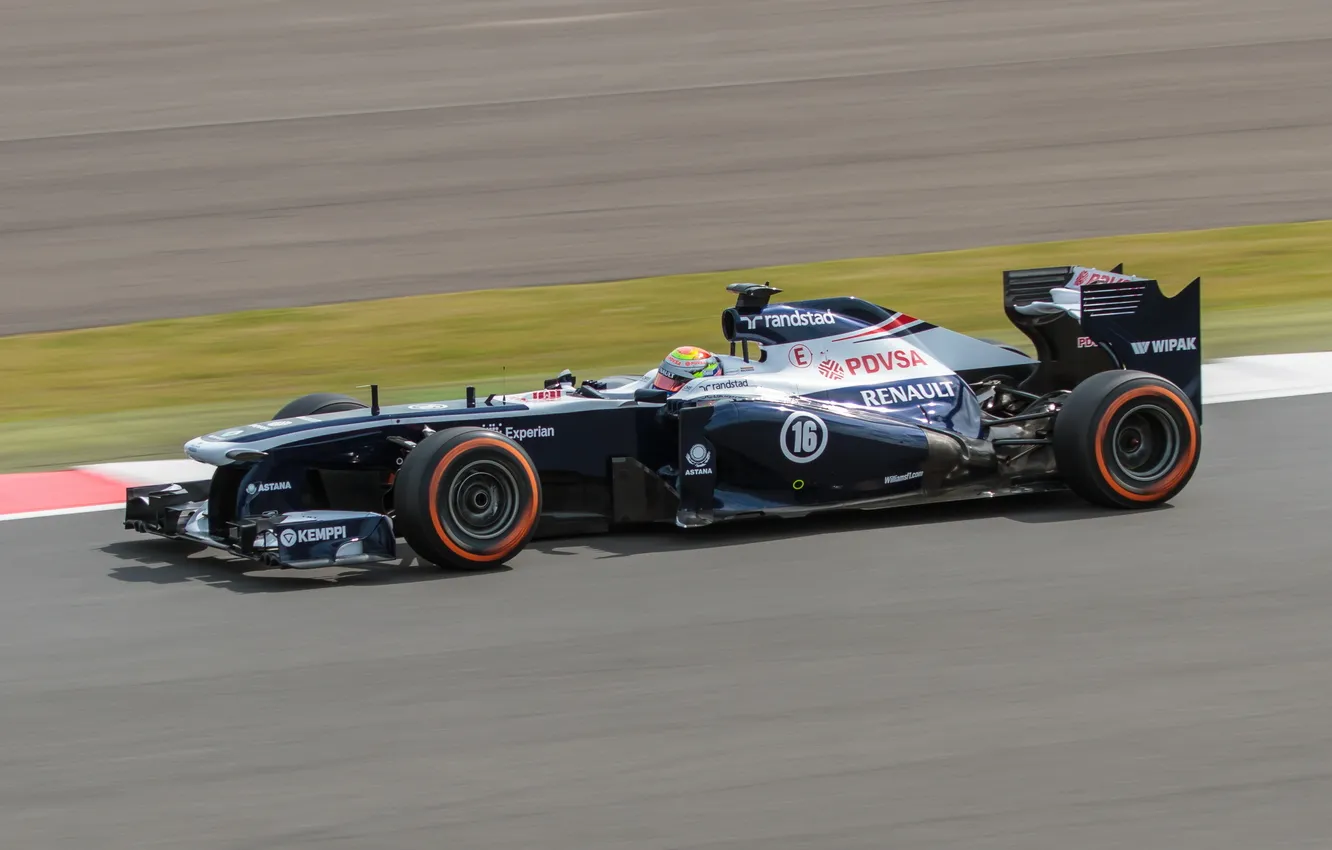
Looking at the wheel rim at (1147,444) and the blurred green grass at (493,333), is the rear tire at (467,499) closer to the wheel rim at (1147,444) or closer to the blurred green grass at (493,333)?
the wheel rim at (1147,444)

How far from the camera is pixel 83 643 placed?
7344 mm

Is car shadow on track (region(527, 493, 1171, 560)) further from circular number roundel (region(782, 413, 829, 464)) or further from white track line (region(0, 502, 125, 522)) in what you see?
white track line (region(0, 502, 125, 522))

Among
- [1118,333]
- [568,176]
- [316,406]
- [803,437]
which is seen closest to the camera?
[803,437]

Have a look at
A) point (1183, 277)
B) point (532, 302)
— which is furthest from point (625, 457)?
point (1183, 277)

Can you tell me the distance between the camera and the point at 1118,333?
973 centimetres

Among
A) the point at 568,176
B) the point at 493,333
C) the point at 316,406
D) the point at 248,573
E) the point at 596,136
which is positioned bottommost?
the point at 248,573

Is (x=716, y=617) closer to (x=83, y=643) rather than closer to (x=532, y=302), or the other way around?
(x=83, y=643)

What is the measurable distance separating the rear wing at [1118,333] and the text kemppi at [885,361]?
782 millimetres

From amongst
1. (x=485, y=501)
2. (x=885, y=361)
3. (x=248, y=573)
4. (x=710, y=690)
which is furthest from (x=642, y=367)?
(x=710, y=690)

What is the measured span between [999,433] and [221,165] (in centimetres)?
1381

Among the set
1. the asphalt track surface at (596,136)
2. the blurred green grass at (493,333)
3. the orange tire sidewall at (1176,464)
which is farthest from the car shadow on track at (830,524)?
the asphalt track surface at (596,136)

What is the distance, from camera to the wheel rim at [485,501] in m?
8.08

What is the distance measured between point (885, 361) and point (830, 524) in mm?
894

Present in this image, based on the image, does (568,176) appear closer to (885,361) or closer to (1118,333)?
(1118,333)
